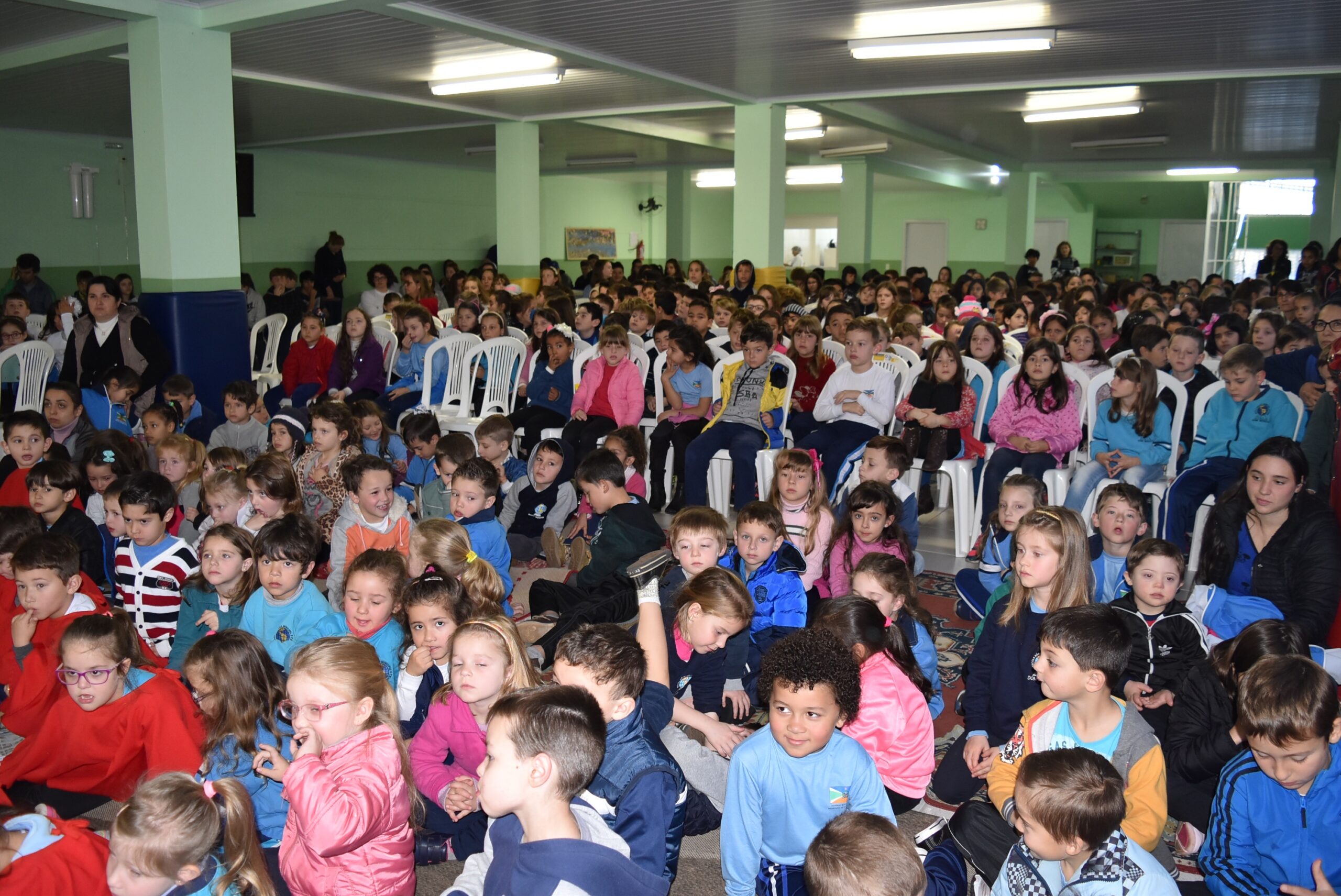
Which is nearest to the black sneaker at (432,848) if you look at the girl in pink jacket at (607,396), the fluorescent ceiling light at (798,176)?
the girl in pink jacket at (607,396)

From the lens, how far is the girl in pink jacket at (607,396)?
18.9ft

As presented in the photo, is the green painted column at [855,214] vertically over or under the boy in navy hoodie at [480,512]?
over

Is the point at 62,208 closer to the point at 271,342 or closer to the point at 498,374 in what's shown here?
the point at 271,342

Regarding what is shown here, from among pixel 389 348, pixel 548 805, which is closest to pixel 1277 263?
pixel 389 348

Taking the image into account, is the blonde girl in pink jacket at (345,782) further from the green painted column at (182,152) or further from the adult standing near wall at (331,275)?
the adult standing near wall at (331,275)

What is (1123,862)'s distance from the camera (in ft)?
5.88

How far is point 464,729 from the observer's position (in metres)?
2.41

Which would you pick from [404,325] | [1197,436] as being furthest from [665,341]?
[1197,436]

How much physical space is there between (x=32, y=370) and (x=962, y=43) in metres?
6.13

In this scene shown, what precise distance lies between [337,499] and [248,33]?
3.93 m

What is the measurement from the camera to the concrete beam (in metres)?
6.23

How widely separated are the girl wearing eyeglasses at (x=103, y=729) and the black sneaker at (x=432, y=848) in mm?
608

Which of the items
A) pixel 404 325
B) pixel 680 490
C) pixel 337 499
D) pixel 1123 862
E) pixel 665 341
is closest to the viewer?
pixel 1123 862

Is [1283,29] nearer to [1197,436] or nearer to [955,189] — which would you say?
[1197,436]
